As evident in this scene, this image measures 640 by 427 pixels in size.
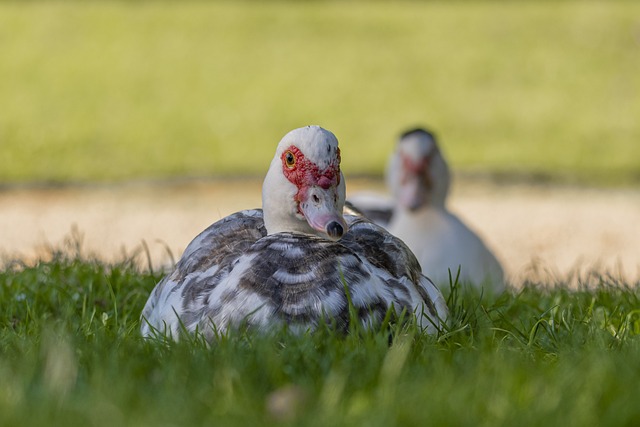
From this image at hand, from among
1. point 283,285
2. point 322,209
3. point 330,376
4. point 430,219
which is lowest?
point 430,219

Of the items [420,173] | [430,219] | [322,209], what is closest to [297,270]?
[322,209]

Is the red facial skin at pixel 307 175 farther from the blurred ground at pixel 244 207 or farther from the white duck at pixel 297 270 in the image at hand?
the blurred ground at pixel 244 207

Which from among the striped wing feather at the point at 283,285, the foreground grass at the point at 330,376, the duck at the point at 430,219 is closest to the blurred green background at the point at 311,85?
the duck at the point at 430,219

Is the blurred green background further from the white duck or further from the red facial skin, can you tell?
the red facial skin

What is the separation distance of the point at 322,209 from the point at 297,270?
0.20 meters

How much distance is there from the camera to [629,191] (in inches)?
434

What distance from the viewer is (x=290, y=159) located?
2863 mm

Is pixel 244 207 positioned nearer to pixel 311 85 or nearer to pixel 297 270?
pixel 311 85

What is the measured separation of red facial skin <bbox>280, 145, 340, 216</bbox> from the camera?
282 centimetres

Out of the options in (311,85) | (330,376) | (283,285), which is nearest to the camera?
(330,376)

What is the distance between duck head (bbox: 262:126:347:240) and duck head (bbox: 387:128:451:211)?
3.02 m

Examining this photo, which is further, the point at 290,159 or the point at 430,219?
the point at 430,219

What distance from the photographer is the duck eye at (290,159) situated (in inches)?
112

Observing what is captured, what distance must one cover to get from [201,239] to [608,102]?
12.6 m
